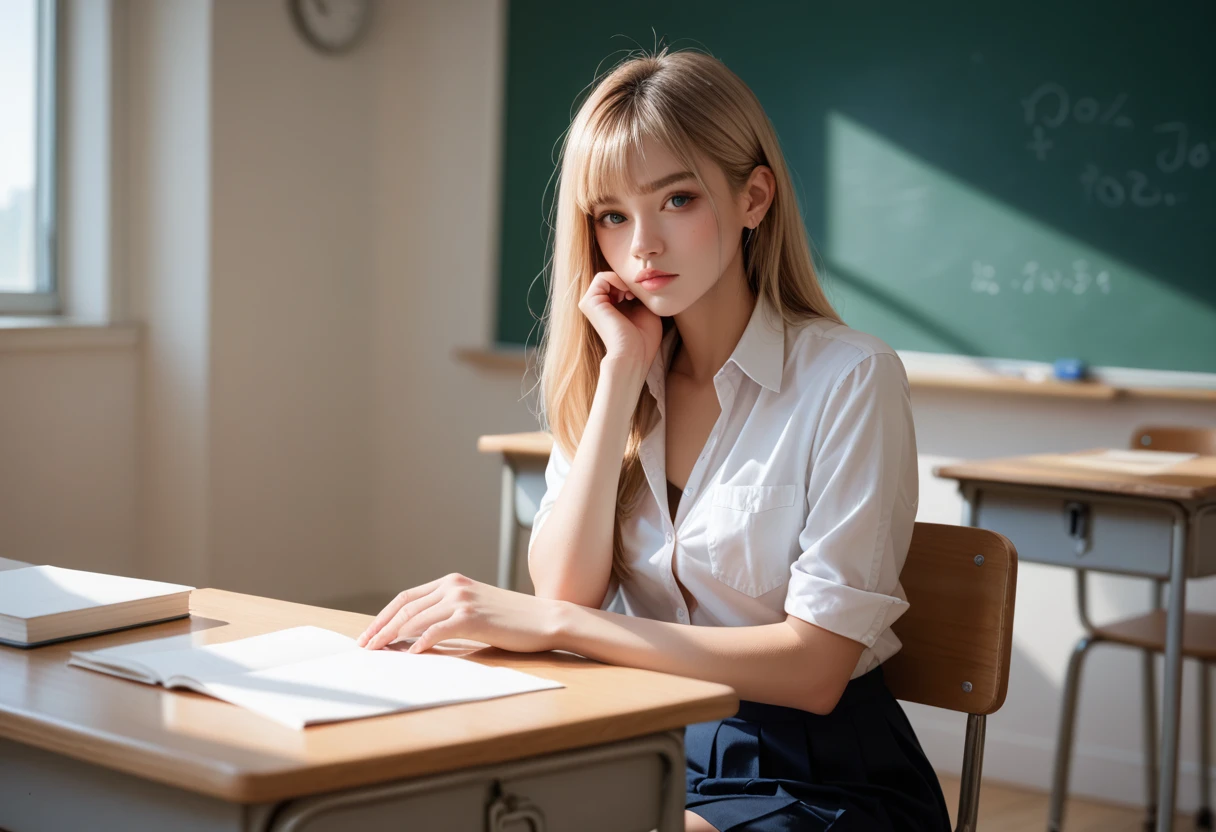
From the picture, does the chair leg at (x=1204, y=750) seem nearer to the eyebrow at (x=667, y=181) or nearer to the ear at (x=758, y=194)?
the ear at (x=758, y=194)

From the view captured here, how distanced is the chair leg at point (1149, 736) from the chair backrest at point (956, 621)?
5.90ft

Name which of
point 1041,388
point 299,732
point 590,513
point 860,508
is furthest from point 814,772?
point 1041,388

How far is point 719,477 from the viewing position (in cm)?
148

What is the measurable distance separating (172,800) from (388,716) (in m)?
0.16

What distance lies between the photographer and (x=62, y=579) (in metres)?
1.37

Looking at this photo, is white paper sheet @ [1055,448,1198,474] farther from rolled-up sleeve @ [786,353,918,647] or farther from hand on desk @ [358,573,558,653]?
hand on desk @ [358,573,558,653]

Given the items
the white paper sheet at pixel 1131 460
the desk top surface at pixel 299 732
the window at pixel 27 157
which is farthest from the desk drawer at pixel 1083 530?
the window at pixel 27 157

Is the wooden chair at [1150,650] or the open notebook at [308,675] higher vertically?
the open notebook at [308,675]

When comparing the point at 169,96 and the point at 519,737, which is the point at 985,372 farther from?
the point at 519,737

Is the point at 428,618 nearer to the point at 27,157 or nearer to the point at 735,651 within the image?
the point at 735,651

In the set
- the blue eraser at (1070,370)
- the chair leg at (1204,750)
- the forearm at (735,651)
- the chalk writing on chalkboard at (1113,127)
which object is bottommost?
the chair leg at (1204,750)

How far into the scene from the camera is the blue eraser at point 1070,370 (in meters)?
3.18

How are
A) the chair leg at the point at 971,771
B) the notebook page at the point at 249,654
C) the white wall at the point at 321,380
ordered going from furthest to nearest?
the white wall at the point at 321,380 → the chair leg at the point at 971,771 → the notebook page at the point at 249,654

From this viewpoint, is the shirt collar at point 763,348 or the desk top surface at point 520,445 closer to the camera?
the shirt collar at point 763,348
